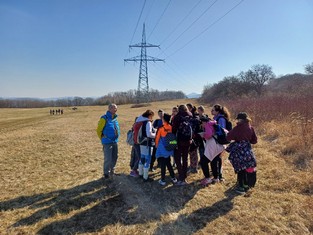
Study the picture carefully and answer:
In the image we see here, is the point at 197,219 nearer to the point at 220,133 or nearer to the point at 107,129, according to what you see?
the point at 220,133

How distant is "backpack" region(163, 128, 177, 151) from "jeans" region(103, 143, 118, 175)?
170 centimetres

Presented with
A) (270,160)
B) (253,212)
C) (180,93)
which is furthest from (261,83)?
(180,93)

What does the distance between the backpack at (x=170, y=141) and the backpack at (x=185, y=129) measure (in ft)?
0.62

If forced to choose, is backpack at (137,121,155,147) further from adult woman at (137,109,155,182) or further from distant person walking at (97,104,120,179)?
distant person walking at (97,104,120,179)

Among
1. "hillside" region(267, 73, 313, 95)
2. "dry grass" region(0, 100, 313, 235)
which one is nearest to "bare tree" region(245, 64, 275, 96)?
"hillside" region(267, 73, 313, 95)

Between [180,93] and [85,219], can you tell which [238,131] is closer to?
[85,219]

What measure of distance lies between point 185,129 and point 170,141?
0.46 meters

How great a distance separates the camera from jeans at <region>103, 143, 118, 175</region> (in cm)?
652

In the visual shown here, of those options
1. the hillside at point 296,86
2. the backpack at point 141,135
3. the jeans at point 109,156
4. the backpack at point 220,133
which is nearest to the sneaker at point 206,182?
the backpack at point 220,133

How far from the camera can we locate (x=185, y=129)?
568 centimetres

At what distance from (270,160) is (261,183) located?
2.04 m

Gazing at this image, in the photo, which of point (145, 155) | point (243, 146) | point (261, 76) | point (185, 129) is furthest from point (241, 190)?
point (261, 76)

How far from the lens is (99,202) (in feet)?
17.6

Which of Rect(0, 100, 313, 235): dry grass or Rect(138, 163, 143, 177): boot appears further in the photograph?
Rect(138, 163, 143, 177): boot
